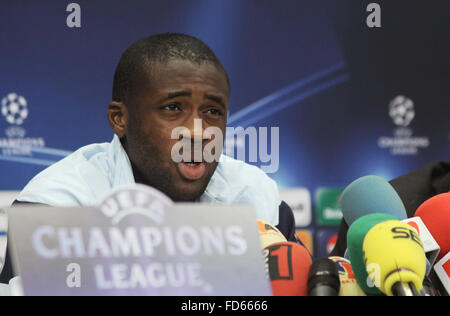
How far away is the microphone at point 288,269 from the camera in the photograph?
59cm

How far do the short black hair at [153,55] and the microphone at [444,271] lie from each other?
48 centimetres

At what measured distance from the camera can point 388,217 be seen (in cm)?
61

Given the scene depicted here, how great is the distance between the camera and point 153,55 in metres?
0.95

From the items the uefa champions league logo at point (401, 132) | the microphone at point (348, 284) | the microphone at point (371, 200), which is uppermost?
the uefa champions league logo at point (401, 132)

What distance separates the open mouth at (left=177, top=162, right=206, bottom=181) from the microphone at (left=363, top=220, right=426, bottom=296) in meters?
0.41

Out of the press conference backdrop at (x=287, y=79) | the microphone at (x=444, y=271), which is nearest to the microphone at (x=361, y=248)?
the microphone at (x=444, y=271)

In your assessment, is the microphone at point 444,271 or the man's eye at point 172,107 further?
the man's eye at point 172,107

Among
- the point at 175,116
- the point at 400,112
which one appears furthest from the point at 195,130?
the point at 400,112

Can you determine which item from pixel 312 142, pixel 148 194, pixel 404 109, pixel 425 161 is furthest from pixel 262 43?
pixel 148 194

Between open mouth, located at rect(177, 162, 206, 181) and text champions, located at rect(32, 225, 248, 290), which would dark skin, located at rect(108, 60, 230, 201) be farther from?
text champions, located at rect(32, 225, 248, 290)

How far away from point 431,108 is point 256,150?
89 cm

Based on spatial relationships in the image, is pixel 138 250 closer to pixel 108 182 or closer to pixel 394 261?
pixel 394 261

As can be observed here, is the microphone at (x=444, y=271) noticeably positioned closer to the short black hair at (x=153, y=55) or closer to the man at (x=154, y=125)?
the man at (x=154, y=125)

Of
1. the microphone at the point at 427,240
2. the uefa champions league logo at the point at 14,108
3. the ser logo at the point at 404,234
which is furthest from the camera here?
the uefa champions league logo at the point at 14,108
